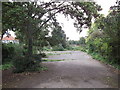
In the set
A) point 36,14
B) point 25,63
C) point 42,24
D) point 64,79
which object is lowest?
point 64,79

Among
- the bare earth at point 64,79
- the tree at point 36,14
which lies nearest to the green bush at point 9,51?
the tree at point 36,14

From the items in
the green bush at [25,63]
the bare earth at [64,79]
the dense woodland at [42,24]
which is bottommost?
the bare earth at [64,79]

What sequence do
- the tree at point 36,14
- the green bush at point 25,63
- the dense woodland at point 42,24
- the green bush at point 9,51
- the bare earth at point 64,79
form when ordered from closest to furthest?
the bare earth at point 64,79
the tree at point 36,14
the dense woodland at point 42,24
the green bush at point 25,63
the green bush at point 9,51

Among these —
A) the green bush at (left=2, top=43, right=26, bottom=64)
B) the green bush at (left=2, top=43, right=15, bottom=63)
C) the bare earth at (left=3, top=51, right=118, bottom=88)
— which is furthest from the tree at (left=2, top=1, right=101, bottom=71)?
the green bush at (left=2, top=43, right=15, bottom=63)

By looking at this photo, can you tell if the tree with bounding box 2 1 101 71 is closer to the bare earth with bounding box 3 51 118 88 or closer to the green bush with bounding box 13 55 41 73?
the green bush with bounding box 13 55 41 73

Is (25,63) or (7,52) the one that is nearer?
(25,63)

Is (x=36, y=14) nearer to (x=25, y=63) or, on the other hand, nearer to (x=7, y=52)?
(x=25, y=63)

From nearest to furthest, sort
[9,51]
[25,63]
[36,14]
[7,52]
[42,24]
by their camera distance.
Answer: [25,63] → [36,14] → [42,24] → [7,52] → [9,51]

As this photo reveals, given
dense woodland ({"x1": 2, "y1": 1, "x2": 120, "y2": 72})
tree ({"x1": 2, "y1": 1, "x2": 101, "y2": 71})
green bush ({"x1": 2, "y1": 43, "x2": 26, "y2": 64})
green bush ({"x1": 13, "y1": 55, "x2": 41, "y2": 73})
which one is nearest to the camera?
tree ({"x1": 2, "y1": 1, "x2": 101, "y2": 71})

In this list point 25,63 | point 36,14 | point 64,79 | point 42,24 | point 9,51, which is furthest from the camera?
point 9,51

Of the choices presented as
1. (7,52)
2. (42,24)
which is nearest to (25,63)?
(42,24)

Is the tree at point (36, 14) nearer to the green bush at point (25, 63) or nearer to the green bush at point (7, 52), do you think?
the green bush at point (25, 63)

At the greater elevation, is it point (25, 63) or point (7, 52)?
point (7, 52)

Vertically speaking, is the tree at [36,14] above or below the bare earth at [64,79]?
above
